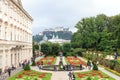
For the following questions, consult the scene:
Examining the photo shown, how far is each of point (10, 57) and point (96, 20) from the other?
54754 mm

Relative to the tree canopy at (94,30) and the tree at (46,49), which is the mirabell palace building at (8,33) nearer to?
the tree canopy at (94,30)

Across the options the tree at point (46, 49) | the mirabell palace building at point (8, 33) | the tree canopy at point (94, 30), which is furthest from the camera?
the tree at point (46, 49)

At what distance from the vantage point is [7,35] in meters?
50.9

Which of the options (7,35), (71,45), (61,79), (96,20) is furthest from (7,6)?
(71,45)

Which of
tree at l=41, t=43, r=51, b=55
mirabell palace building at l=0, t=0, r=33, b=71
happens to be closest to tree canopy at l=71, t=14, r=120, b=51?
tree at l=41, t=43, r=51, b=55

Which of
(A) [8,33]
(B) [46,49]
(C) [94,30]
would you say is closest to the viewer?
(A) [8,33]

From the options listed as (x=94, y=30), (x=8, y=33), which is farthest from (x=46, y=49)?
(x=8, y=33)

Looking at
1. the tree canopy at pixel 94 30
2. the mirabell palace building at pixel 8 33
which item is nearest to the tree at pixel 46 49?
the tree canopy at pixel 94 30

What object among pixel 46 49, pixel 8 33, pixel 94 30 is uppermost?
pixel 94 30

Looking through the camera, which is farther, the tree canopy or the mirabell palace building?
the tree canopy

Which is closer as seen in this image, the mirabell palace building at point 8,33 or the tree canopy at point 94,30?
the mirabell palace building at point 8,33

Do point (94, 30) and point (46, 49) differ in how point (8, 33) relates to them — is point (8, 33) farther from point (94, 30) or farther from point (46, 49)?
point (46, 49)

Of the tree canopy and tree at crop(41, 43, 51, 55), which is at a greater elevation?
the tree canopy

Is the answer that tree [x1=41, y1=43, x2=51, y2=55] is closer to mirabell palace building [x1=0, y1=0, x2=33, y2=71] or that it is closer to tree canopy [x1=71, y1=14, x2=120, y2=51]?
tree canopy [x1=71, y1=14, x2=120, y2=51]
